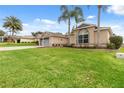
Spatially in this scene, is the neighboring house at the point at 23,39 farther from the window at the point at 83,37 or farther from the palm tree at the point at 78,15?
the window at the point at 83,37

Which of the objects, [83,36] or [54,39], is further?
[54,39]

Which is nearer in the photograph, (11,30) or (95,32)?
(95,32)

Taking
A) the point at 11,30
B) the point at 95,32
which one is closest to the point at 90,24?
the point at 95,32

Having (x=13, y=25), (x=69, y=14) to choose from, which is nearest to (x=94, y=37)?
(x=69, y=14)

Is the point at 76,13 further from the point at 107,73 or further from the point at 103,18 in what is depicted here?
the point at 107,73

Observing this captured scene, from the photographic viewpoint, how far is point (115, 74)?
570 centimetres

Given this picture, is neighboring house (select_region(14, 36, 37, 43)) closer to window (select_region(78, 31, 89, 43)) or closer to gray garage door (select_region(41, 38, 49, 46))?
gray garage door (select_region(41, 38, 49, 46))

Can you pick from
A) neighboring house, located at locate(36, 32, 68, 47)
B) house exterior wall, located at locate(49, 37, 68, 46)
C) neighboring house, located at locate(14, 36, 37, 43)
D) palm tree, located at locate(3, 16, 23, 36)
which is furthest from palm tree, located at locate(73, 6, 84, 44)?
neighboring house, located at locate(14, 36, 37, 43)

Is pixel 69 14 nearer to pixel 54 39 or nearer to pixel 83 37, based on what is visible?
pixel 83 37

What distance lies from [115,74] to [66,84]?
7.20ft

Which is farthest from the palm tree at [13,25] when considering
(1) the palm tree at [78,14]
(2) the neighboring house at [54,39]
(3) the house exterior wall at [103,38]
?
(3) the house exterior wall at [103,38]

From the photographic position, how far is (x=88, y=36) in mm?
19875

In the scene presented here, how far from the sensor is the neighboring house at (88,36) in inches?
723

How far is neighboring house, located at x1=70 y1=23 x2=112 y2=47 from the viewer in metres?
18.4
